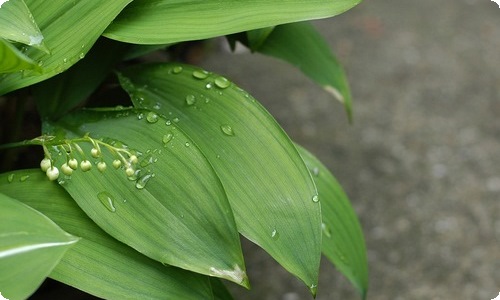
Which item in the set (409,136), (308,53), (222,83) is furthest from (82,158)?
(409,136)

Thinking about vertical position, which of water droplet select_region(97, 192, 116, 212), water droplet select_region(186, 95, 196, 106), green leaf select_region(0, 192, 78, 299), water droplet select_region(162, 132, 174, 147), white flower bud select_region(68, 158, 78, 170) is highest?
green leaf select_region(0, 192, 78, 299)

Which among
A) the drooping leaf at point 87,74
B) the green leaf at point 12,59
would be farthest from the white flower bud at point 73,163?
the drooping leaf at point 87,74

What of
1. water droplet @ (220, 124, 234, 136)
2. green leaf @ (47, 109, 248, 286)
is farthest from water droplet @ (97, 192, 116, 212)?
water droplet @ (220, 124, 234, 136)

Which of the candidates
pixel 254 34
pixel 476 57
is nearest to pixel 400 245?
pixel 254 34

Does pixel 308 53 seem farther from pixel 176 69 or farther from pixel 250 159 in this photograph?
pixel 250 159

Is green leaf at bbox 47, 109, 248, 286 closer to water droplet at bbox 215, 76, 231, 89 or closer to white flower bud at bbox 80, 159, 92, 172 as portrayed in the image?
white flower bud at bbox 80, 159, 92, 172

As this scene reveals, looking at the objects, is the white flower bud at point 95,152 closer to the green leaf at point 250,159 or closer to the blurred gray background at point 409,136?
the green leaf at point 250,159

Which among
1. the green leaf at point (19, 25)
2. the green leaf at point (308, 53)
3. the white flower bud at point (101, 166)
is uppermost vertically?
the green leaf at point (19, 25)
